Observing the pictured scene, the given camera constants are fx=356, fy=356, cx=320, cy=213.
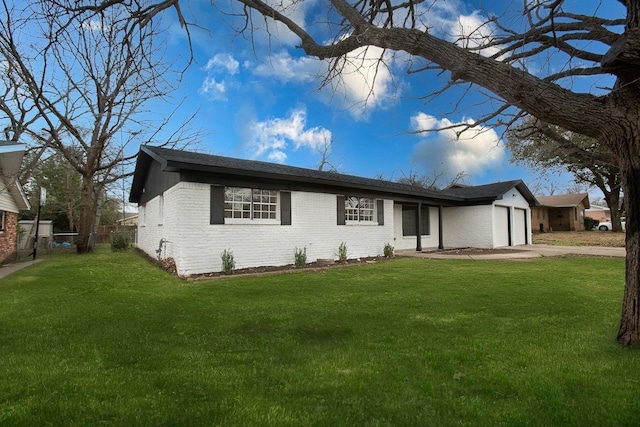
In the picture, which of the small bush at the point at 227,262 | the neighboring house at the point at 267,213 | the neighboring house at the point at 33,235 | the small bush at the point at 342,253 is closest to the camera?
the neighboring house at the point at 267,213

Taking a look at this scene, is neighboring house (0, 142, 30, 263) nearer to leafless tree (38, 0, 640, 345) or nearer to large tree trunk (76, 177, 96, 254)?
large tree trunk (76, 177, 96, 254)

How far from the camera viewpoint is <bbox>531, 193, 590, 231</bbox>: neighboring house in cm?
3419

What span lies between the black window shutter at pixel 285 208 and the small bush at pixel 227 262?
1973 millimetres

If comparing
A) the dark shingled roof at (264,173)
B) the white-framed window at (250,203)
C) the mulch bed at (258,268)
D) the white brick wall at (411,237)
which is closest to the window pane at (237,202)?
the white-framed window at (250,203)

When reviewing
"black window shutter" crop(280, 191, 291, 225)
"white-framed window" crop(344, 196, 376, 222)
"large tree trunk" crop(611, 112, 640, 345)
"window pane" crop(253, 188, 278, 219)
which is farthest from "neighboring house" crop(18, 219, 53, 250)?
"large tree trunk" crop(611, 112, 640, 345)

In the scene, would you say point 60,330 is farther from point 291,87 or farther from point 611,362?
point 291,87

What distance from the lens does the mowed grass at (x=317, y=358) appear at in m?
2.42

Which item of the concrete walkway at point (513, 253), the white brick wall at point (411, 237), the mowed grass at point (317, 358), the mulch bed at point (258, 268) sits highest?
the white brick wall at point (411, 237)

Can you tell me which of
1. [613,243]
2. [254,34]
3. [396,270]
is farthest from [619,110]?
[613,243]

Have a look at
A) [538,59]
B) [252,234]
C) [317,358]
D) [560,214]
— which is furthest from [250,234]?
[560,214]

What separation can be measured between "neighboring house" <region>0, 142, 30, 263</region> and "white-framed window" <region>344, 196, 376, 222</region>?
1098cm

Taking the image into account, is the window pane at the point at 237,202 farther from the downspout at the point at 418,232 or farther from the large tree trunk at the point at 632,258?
the downspout at the point at 418,232

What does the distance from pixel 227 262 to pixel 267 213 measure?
2.03m

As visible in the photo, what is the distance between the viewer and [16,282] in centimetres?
824
